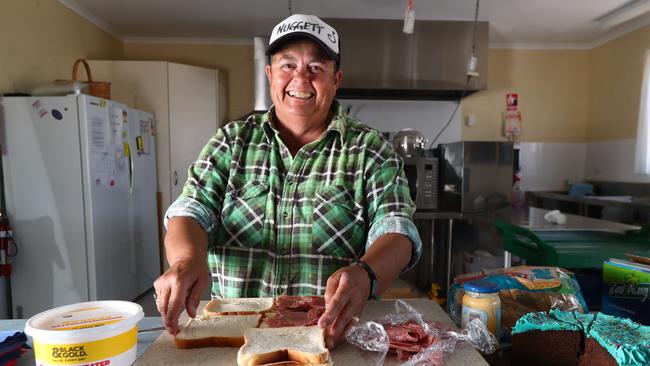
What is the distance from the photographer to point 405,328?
2.71 ft

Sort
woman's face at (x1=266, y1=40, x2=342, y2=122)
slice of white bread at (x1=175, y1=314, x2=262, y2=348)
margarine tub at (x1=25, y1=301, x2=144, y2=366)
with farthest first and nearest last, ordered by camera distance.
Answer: woman's face at (x1=266, y1=40, x2=342, y2=122) < slice of white bread at (x1=175, y1=314, x2=262, y2=348) < margarine tub at (x1=25, y1=301, x2=144, y2=366)

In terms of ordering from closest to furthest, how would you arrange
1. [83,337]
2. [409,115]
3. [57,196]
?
[83,337] < [57,196] < [409,115]

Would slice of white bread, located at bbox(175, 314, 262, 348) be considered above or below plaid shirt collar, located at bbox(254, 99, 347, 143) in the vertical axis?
below

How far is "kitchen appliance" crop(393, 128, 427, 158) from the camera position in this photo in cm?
327

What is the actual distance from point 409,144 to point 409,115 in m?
0.95

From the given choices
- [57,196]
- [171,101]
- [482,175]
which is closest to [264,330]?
[57,196]

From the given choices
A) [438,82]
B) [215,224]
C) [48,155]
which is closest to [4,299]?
[48,155]

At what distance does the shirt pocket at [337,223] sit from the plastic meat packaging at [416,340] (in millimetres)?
333

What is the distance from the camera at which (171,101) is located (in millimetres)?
3758

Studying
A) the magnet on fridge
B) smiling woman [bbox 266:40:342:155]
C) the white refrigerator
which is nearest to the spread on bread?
smiling woman [bbox 266:40:342:155]

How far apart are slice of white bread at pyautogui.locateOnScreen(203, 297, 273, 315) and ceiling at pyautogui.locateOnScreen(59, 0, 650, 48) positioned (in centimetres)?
284

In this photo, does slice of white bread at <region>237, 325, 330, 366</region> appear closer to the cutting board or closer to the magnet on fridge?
the cutting board

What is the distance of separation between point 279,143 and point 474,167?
2232 millimetres

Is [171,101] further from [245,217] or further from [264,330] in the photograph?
[264,330]
